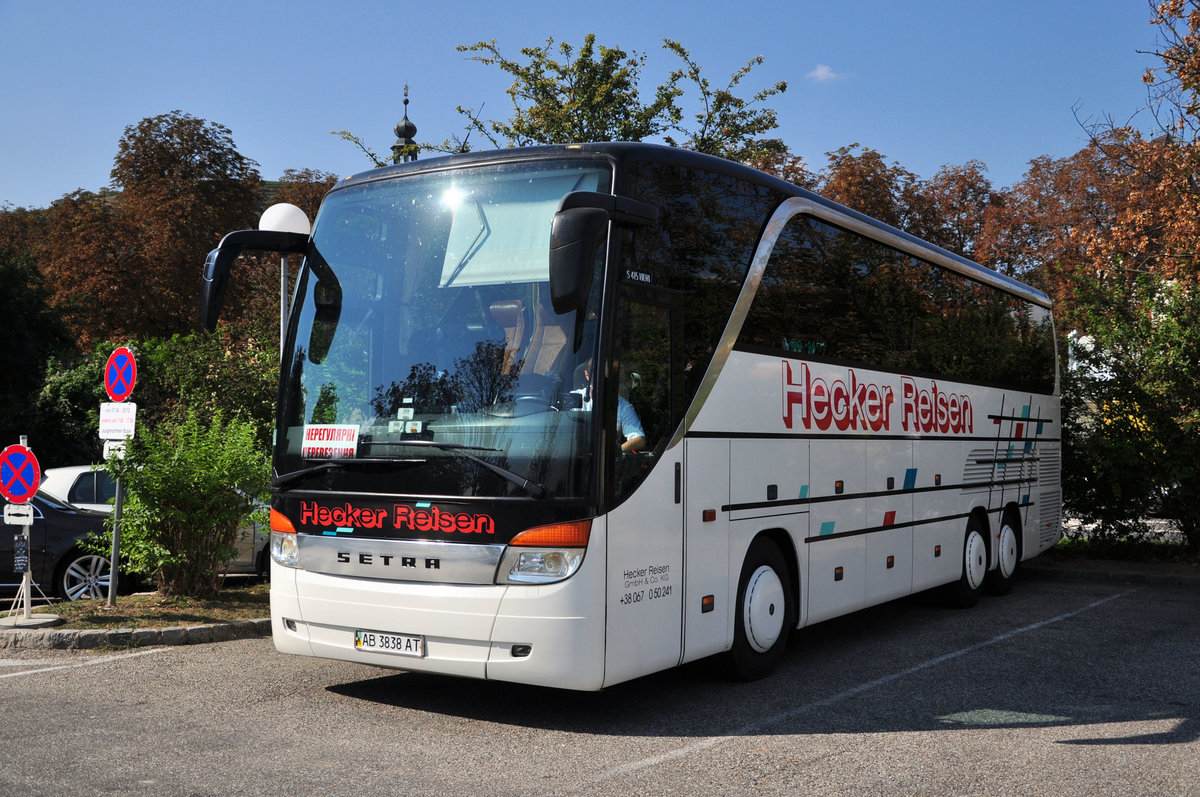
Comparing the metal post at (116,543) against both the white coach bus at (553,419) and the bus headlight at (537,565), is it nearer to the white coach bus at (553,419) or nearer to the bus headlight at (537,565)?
the white coach bus at (553,419)

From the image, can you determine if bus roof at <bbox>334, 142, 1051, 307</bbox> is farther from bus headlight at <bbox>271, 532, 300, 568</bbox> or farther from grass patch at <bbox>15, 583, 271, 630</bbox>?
grass patch at <bbox>15, 583, 271, 630</bbox>

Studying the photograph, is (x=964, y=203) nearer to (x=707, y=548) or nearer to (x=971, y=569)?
(x=971, y=569)

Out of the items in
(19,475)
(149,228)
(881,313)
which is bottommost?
(19,475)

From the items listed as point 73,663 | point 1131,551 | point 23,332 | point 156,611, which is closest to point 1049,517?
point 1131,551

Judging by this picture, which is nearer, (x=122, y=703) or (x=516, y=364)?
(x=516, y=364)

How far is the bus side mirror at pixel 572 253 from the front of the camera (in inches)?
228

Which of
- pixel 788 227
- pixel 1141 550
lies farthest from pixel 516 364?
pixel 1141 550

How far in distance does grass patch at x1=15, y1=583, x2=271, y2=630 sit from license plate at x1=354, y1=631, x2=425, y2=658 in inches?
149

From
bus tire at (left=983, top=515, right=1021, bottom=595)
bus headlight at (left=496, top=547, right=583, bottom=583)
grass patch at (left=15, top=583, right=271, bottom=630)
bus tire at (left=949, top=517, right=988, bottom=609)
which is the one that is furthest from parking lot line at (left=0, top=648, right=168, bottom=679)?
bus tire at (left=983, top=515, right=1021, bottom=595)

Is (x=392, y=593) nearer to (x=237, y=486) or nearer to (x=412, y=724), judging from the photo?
(x=412, y=724)

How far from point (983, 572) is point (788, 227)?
6.09 metres

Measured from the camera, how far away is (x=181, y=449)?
1096 centimetres

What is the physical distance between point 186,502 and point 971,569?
8483 mm

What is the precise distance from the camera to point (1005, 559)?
1358 centimetres
